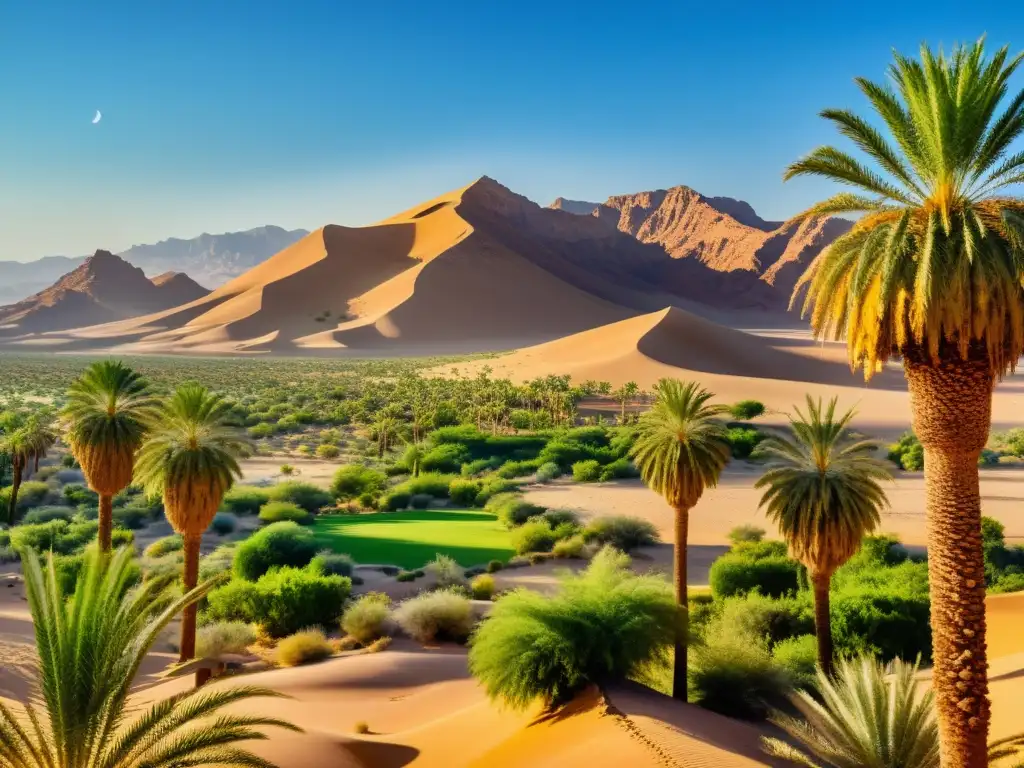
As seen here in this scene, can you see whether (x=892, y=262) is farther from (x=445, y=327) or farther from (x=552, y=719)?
(x=445, y=327)

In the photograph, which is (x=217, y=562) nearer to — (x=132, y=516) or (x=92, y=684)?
(x=132, y=516)

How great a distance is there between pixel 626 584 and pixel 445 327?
129 metres

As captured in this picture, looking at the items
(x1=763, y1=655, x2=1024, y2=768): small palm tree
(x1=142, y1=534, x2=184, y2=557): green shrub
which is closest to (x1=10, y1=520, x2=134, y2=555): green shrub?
(x1=142, y1=534, x2=184, y2=557): green shrub

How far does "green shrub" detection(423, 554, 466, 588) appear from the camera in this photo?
2030cm

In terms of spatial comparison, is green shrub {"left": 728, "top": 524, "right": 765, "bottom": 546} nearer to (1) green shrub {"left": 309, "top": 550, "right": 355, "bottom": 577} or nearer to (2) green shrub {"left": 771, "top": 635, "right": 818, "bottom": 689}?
(2) green shrub {"left": 771, "top": 635, "right": 818, "bottom": 689}

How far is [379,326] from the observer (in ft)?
450

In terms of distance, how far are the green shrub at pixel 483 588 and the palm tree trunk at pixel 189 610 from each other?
275 inches

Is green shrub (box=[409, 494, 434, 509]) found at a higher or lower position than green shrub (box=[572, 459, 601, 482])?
lower

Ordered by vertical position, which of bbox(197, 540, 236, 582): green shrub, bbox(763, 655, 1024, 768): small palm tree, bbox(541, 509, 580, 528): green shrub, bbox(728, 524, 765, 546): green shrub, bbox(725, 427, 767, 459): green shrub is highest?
bbox(725, 427, 767, 459): green shrub

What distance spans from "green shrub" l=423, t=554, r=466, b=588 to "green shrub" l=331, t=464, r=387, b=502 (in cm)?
1197

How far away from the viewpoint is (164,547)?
23438mm

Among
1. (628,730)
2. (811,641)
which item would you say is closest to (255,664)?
(628,730)

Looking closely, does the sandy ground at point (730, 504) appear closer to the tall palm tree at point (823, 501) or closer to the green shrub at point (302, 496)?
the green shrub at point (302, 496)

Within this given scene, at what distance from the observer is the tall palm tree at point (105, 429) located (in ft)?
57.5
